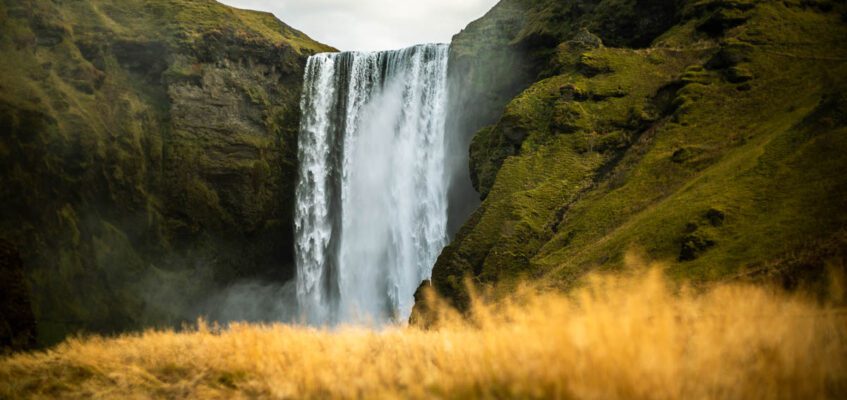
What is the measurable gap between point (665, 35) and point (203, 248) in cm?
3682

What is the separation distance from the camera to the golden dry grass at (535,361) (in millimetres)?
4098

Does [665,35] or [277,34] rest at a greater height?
[277,34]

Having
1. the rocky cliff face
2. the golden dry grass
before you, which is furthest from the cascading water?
the golden dry grass

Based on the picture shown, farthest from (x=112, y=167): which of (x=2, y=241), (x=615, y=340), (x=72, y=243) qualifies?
(x=615, y=340)

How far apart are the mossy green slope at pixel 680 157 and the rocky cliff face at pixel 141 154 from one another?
26215 mm

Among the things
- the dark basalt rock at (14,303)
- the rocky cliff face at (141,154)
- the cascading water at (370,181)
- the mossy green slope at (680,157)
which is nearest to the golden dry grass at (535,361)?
the mossy green slope at (680,157)

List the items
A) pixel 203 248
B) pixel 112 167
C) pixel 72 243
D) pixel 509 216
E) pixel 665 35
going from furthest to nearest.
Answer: pixel 203 248 → pixel 112 167 → pixel 72 243 → pixel 665 35 → pixel 509 216

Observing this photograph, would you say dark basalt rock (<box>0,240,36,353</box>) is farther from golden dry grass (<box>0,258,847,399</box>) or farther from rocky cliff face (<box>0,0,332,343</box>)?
rocky cliff face (<box>0,0,332,343</box>)

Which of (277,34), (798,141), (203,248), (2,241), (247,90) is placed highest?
(277,34)

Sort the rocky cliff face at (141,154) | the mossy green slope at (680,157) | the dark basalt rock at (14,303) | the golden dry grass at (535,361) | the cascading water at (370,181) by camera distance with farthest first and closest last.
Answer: the cascading water at (370,181)
the rocky cliff face at (141,154)
the dark basalt rock at (14,303)
the mossy green slope at (680,157)
the golden dry grass at (535,361)

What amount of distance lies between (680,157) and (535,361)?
56.8 ft

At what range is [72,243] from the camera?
38.8m

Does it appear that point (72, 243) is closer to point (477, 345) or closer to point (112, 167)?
point (112, 167)

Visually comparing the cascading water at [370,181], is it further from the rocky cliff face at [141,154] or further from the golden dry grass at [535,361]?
the golden dry grass at [535,361]
